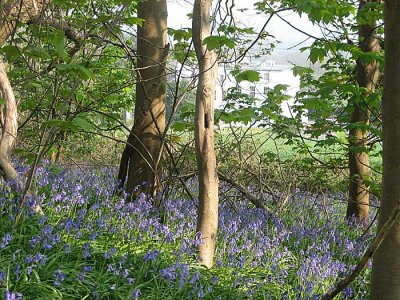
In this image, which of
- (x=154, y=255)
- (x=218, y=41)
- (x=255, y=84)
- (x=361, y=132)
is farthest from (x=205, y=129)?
(x=255, y=84)

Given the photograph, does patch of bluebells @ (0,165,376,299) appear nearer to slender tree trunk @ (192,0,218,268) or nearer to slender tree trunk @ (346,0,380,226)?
slender tree trunk @ (192,0,218,268)

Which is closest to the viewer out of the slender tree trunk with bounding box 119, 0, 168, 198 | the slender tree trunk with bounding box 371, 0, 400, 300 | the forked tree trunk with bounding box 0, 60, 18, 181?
the slender tree trunk with bounding box 371, 0, 400, 300

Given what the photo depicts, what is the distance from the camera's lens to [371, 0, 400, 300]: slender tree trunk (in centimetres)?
214

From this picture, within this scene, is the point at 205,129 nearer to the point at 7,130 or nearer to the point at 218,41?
the point at 218,41

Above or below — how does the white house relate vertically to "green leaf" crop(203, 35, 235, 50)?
above

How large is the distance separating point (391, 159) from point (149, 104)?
3711 millimetres

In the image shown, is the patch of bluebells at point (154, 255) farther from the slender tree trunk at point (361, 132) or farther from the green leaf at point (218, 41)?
the green leaf at point (218, 41)

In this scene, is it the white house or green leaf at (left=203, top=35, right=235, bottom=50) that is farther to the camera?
the white house

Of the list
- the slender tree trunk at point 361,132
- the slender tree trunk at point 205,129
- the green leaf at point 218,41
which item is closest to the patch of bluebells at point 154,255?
the slender tree trunk at point 205,129

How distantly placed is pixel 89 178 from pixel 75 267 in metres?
3.40

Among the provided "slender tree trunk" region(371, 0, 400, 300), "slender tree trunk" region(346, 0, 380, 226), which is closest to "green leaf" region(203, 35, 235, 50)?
"slender tree trunk" region(371, 0, 400, 300)

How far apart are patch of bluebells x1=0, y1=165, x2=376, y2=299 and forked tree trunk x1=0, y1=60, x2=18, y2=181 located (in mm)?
199

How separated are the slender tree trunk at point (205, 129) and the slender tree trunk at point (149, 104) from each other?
58.8 inches

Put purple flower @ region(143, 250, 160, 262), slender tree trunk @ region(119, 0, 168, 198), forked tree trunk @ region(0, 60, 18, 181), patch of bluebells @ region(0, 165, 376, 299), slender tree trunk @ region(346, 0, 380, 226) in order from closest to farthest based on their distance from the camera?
patch of bluebells @ region(0, 165, 376, 299) < purple flower @ region(143, 250, 160, 262) < forked tree trunk @ region(0, 60, 18, 181) < slender tree trunk @ region(119, 0, 168, 198) < slender tree trunk @ region(346, 0, 380, 226)
